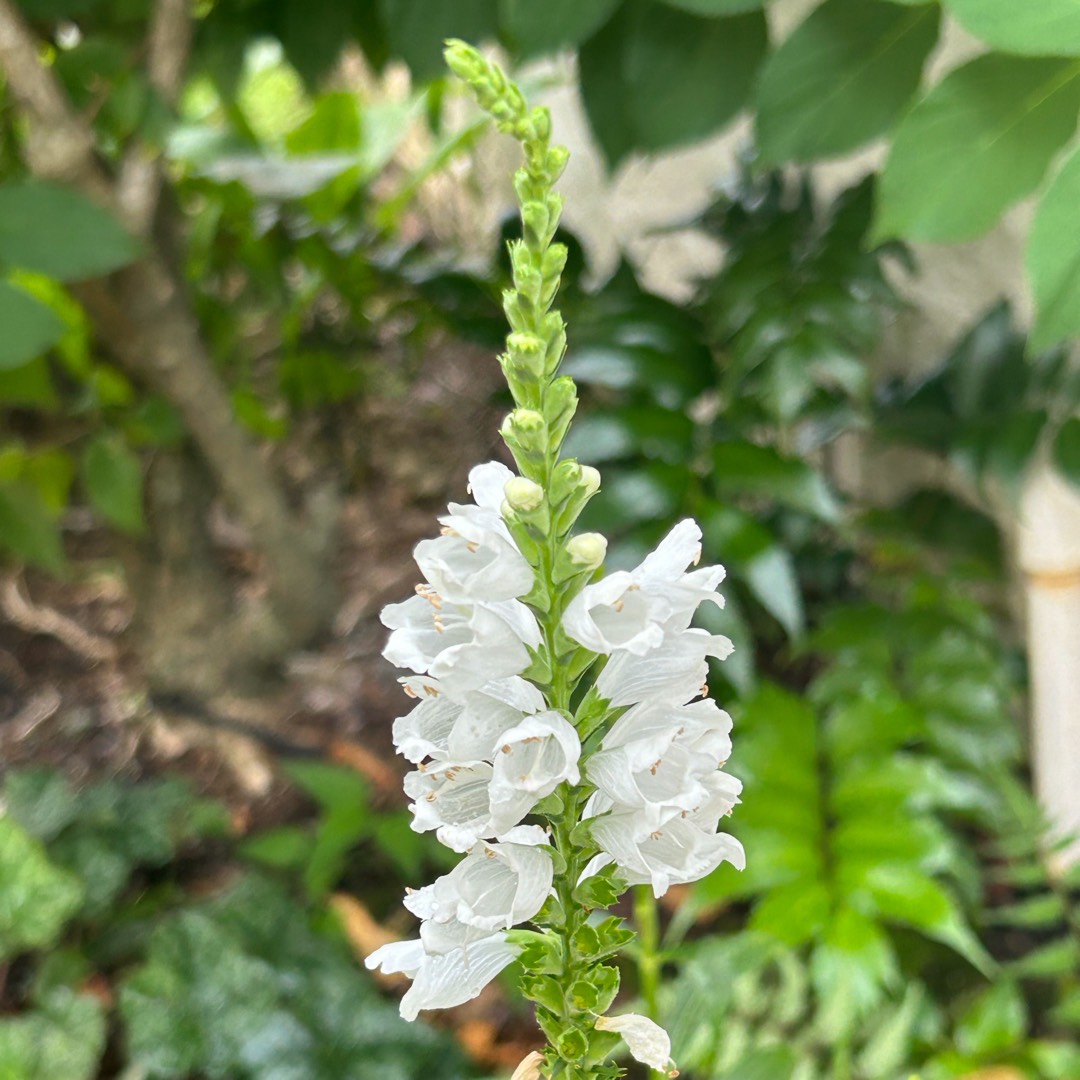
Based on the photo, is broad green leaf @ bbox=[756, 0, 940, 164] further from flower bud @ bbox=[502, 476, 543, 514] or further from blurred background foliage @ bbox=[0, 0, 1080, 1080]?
flower bud @ bbox=[502, 476, 543, 514]

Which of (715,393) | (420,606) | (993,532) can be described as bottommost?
(993,532)

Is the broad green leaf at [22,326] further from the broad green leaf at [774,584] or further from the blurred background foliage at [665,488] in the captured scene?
the broad green leaf at [774,584]

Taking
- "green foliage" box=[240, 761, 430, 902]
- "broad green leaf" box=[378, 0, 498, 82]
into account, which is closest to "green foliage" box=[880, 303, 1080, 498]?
"broad green leaf" box=[378, 0, 498, 82]

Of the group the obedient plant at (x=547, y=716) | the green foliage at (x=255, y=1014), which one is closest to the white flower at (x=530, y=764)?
the obedient plant at (x=547, y=716)

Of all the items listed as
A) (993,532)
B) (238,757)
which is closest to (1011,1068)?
(993,532)

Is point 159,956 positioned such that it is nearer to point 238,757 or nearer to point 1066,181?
point 238,757

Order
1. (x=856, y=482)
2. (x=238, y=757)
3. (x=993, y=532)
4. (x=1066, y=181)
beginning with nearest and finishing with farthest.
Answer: (x=1066, y=181) → (x=993, y=532) → (x=238, y=757) → (x=856, y=482)
